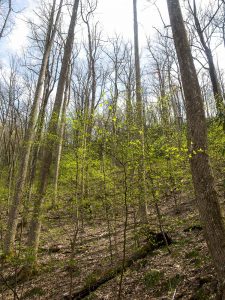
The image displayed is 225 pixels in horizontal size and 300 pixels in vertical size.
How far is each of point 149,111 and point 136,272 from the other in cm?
379

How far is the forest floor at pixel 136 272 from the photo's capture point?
4.88m

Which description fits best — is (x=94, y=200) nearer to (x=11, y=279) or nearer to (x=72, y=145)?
(x=72, y=145)

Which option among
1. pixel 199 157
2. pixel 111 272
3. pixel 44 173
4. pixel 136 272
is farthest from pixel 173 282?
pixel 44 173

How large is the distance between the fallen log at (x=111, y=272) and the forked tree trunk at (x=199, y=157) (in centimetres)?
156

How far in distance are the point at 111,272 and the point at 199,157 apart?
3689 mm

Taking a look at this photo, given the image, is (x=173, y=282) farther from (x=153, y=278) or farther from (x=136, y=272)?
(x=136, y=272)

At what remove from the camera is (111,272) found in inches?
245

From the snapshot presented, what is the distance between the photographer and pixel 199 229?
737cm

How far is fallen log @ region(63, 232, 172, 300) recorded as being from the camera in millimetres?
5863

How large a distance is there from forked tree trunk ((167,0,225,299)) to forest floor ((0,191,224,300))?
862mm

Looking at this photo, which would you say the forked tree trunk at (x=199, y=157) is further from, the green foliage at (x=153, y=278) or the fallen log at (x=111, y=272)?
the green foliage at (x=153, y=278)

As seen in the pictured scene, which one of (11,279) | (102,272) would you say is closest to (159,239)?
(102,272)

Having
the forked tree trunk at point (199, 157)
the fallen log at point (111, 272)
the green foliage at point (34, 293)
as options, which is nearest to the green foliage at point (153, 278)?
the fallen log at point (111, 272)

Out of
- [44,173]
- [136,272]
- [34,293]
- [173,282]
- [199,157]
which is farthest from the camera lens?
[44,173]
